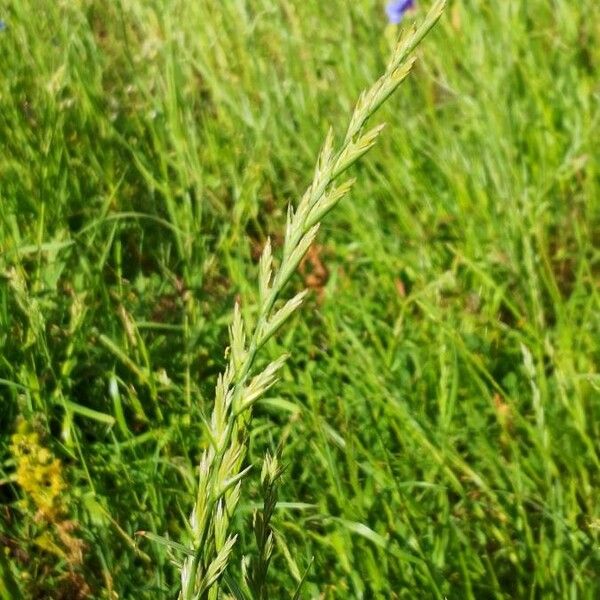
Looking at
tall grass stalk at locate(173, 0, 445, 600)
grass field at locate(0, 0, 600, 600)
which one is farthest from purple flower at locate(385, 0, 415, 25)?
tall grass stalk at locate(173, 0, 445, 600)

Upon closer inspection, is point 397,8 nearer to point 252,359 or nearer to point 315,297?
point 315,297

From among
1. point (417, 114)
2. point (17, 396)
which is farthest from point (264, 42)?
point (17, 396)

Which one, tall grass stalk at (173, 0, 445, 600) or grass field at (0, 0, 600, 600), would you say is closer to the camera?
tall grass stalk at (173, 0, 445, 600)

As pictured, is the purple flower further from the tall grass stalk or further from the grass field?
the tall grass stalk

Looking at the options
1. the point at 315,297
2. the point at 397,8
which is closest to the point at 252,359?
the point at 315,297

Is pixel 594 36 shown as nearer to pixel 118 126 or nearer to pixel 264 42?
pixel 264 42

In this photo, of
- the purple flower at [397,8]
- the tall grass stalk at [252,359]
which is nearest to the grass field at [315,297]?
the purple flower at [397,8]

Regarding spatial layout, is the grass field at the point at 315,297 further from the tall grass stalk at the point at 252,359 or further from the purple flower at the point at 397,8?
the tall grass stalk at the point at 252,359
